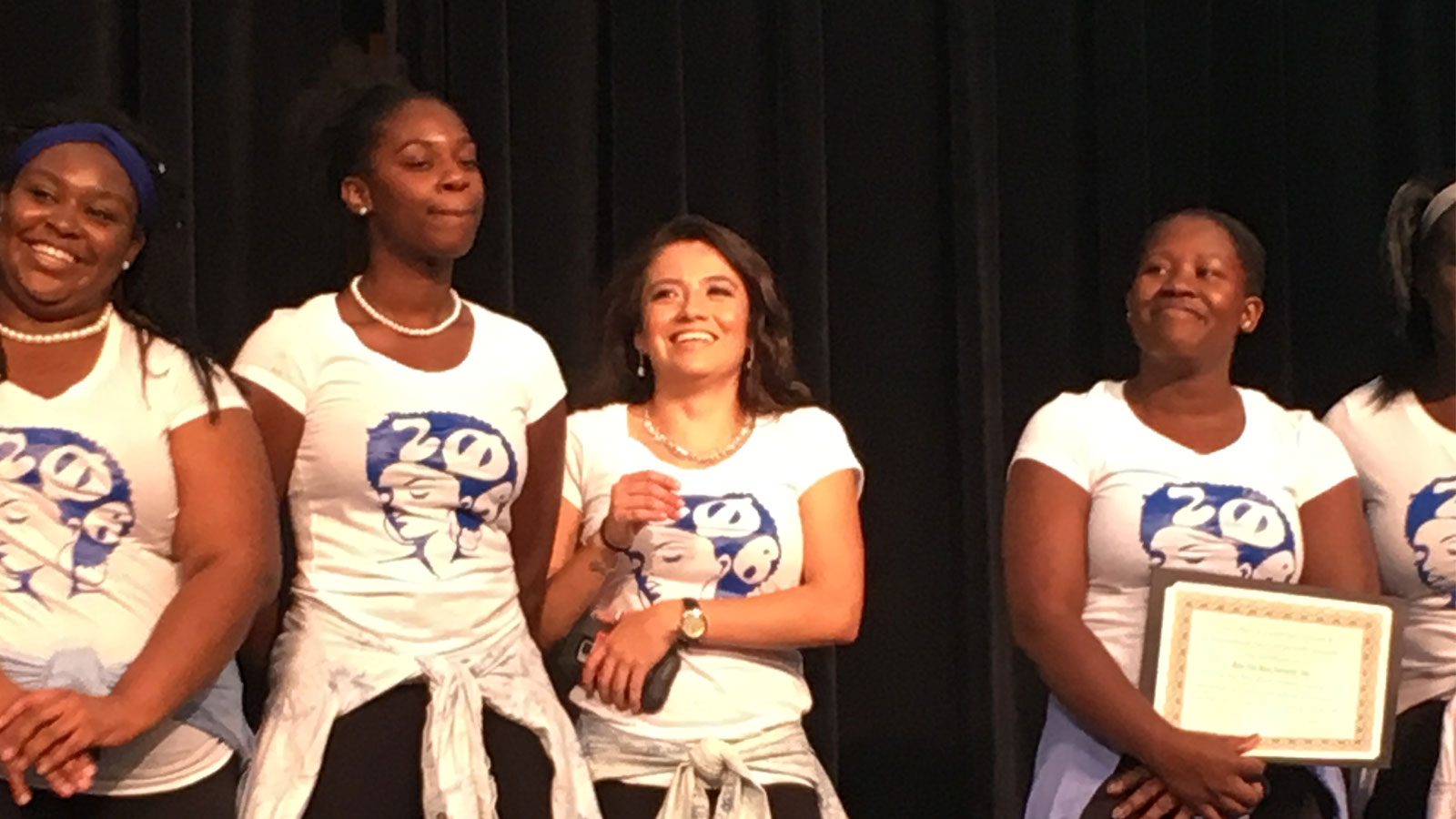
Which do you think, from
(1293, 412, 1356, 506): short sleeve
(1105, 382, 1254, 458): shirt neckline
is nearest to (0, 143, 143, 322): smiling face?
(1105, 382, 1254, 458): shirt neckline

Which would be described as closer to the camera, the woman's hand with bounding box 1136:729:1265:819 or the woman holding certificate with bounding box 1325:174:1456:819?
the woman's hand with bounding box 1136:729:1265:819

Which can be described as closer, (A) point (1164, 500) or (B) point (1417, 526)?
(A) point (1164, 500)

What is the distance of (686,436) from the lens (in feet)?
8.34

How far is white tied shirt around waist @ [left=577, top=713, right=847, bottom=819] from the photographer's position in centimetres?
232

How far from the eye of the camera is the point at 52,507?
6.75 ft

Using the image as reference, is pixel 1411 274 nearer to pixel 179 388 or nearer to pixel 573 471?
pixel 573 471

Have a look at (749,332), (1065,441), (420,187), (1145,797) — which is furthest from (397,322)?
(1145,797)

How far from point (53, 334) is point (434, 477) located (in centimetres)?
48

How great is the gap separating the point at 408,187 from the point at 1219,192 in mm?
1878

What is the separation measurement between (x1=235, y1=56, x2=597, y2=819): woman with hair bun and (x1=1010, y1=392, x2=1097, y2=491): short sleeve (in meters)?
0.69

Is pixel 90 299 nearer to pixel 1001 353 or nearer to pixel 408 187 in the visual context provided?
pixel 408 187

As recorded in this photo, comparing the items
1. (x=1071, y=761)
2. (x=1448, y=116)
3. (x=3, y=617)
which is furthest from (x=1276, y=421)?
(x=3, y=617)

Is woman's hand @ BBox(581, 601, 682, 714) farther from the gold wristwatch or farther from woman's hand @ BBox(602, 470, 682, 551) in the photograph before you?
woman's hand @ BBox(602, 470, 682, 551)

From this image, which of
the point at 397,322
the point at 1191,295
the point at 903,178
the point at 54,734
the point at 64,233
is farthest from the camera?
the point at 903,178
